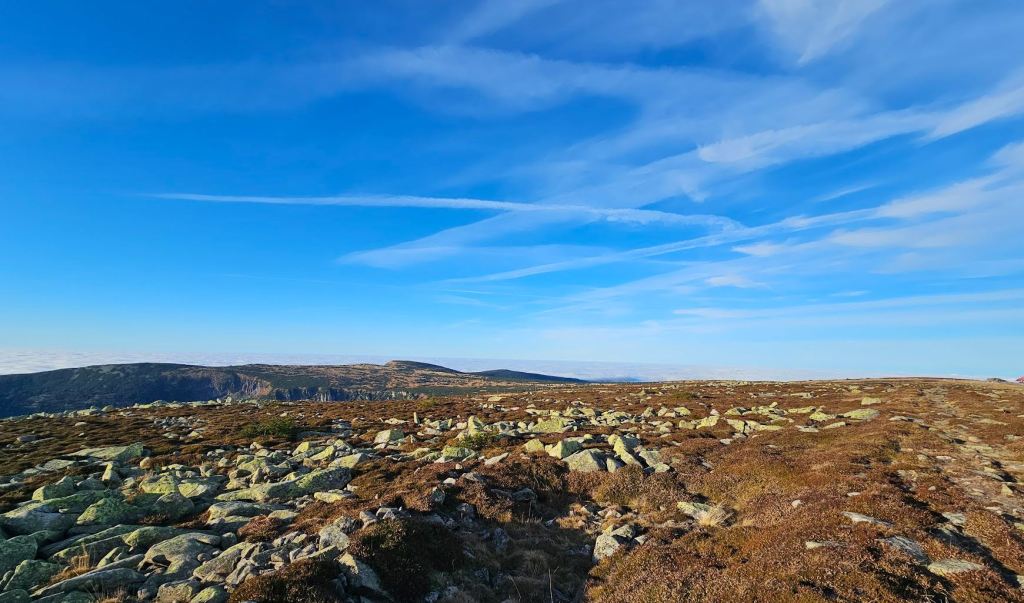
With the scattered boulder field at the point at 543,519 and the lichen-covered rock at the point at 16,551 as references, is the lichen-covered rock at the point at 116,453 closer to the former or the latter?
the scattered boulder field at the point at 543,519

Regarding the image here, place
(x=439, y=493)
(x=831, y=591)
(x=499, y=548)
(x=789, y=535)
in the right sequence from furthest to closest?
→ (x=439, y=493) < (x=499, y=548) < (x=789, y=535) < (x=831, y=591)

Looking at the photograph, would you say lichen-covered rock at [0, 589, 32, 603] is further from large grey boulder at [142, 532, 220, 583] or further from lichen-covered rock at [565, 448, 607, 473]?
lichen-covered rock at [565, 448, 607, 473]

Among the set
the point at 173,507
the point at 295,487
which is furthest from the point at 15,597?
Result: the point at 295,487

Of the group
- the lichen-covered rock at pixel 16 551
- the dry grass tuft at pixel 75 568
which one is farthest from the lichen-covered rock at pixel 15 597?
the lichen-covered rock at pixel 16 551

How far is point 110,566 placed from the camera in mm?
10711

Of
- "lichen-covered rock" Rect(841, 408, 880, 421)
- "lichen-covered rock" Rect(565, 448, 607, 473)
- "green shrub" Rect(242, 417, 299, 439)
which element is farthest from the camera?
"green shrub" Rect(242, 417, 299, 439)

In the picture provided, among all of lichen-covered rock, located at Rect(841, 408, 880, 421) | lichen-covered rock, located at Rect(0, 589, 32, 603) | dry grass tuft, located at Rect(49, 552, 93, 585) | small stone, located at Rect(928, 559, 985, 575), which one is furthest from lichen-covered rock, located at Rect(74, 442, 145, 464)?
lichen-covered rock, located at Rect(841, 408, 880, 421)

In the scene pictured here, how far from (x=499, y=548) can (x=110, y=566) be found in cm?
997

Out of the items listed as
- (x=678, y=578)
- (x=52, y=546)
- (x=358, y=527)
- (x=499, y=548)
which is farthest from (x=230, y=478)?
(x=678, y=578)

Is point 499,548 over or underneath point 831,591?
underneath

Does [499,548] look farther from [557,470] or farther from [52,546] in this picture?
[52,546]

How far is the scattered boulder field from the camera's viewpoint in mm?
9469

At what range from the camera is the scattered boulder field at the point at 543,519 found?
9469 mm

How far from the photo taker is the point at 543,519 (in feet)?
53.0
